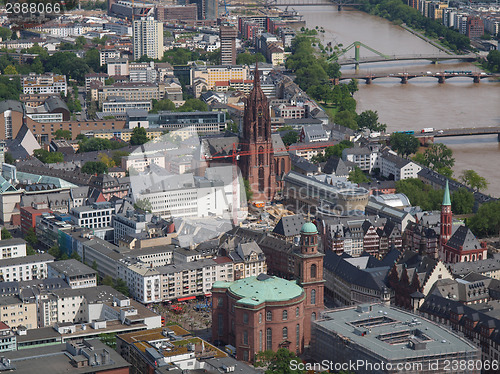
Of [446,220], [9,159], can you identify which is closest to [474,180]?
[446,220]

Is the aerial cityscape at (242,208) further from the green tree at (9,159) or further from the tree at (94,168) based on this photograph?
the green tree at (9,159)

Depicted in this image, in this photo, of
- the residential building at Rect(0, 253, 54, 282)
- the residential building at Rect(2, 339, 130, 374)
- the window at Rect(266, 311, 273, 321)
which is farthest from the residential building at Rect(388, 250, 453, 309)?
the residential building at Rect(0, 253, 54, 282)

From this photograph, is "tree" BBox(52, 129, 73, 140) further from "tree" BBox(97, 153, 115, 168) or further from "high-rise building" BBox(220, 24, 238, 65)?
"high-rise building" BBox(220, 24, 238, 65)

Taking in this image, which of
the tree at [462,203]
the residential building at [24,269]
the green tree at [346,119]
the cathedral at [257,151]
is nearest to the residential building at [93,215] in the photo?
the residential building at [24,269]

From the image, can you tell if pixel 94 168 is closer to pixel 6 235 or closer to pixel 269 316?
pixel 6 235

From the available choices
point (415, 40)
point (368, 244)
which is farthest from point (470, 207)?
point (415, 40)

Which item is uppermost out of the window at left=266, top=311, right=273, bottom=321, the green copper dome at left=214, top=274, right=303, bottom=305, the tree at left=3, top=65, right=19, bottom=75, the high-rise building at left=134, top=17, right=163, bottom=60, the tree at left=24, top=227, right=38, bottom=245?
the high-rise building at left=134, top=17, right=163, bottom=60

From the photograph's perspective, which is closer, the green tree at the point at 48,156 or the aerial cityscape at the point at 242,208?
the aerial cityscape at the point at 242,208
